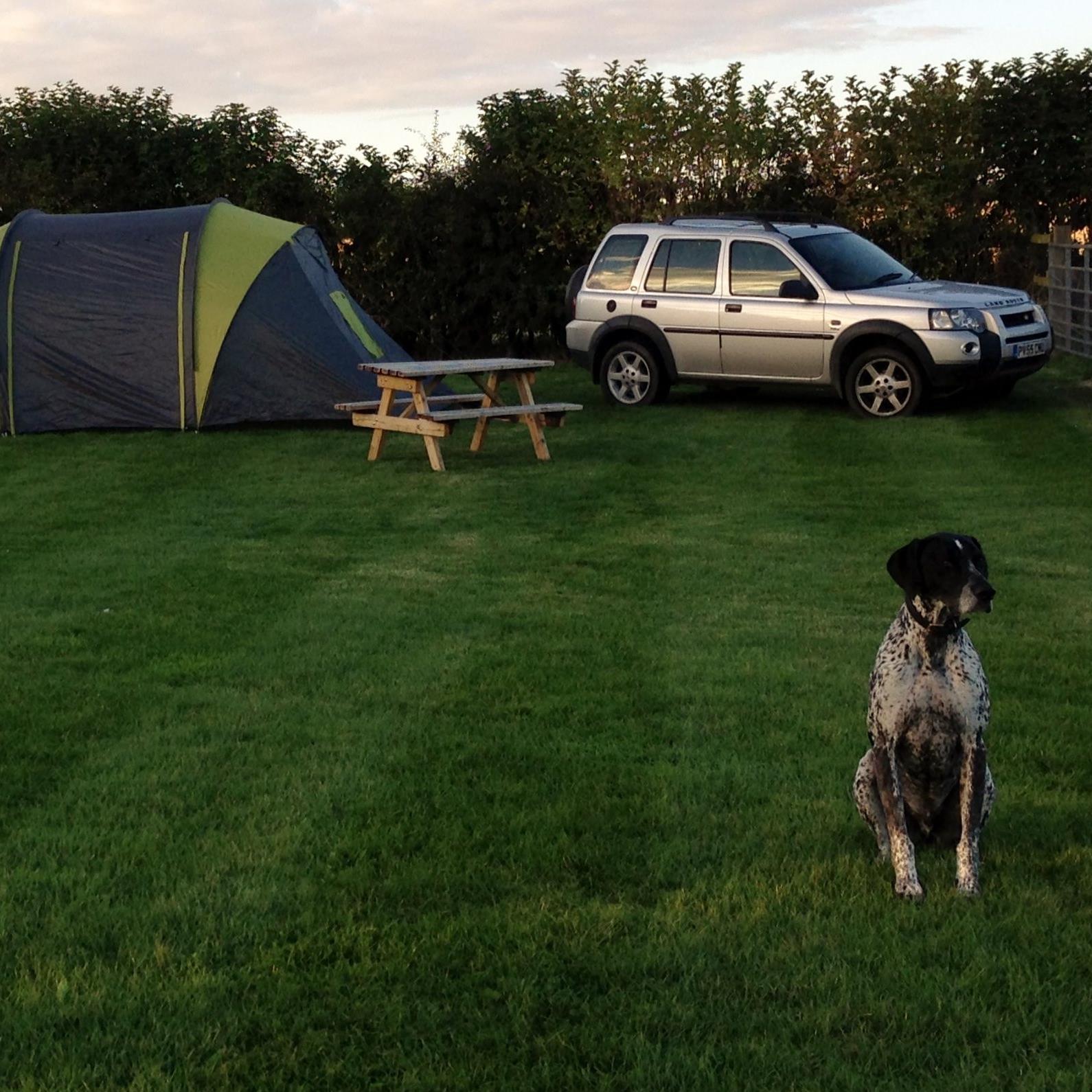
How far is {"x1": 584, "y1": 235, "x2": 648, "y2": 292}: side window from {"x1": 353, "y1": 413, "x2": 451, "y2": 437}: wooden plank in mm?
4095

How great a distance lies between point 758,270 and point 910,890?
1287 centimetres

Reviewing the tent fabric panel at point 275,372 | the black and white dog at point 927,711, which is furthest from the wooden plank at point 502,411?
the black and white dog at point 927,711

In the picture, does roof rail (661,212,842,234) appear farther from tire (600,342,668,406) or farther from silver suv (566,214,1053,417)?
tire (600,342,668,406)

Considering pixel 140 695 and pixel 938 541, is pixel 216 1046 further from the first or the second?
pixel 140 695

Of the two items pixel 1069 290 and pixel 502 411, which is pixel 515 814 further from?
pixel 1069 290

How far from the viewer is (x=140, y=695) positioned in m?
6.68

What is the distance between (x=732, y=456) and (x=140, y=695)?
7.96m

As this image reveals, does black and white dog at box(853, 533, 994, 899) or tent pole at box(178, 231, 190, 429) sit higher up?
tent pole at box(178, 231, 190, 429)

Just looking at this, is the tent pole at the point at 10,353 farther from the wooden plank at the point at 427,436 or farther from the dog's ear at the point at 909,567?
the dog's ear at the point at 909,567

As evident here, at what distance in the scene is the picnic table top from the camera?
13328 mm

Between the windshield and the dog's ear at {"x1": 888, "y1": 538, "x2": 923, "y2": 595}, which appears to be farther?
the windshield

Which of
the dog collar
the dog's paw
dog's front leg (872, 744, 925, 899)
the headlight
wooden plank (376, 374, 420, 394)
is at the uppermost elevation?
the headlight

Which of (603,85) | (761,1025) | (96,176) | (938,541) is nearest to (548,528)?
(938,541)

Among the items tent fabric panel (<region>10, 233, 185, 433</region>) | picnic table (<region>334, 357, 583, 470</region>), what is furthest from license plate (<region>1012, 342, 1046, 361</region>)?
tent fabric panel (<region>10, 233, 185, 433</region>)
